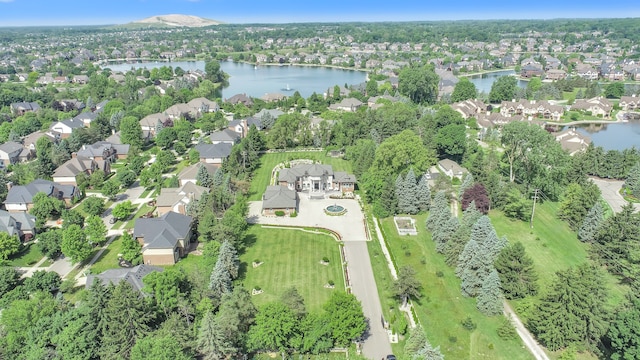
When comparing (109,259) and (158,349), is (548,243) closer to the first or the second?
(158,349)

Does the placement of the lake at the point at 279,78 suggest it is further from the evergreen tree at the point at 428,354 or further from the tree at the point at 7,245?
the evergreen tree at the point at 428,354

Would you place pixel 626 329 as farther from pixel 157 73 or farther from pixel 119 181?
pixel 157 73

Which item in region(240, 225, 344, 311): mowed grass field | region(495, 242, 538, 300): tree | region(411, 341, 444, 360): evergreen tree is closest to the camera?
region(411, 341, 444, 360): evergreen tree

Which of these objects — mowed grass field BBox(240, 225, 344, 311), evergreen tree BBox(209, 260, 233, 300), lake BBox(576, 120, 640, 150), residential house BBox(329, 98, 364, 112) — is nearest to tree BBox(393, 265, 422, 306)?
Answer: mowed grass field BBox(240, 225, 344, 311)

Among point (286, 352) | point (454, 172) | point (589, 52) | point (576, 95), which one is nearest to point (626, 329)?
point (286, 352)

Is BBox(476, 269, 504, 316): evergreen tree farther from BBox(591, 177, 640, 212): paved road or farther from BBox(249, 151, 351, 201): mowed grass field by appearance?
BBox(249, 151, 351, 201): mowed grass field

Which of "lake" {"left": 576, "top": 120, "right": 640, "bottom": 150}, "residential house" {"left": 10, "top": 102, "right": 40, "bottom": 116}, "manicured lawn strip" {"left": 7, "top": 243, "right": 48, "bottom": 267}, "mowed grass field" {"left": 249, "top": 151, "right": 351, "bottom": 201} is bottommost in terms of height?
"lake" {"left": 576, "top": 120, "right": 640, "bottom": 150}
